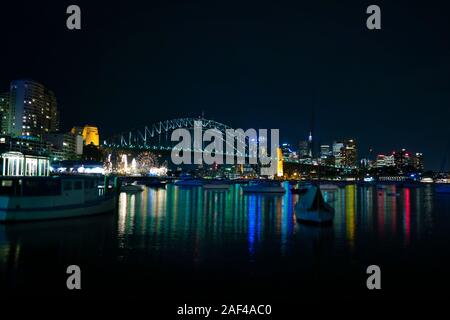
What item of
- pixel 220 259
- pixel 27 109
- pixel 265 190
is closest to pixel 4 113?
pixel 27 109

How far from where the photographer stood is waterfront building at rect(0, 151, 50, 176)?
43938 millimetres

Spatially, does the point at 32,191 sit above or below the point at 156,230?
above

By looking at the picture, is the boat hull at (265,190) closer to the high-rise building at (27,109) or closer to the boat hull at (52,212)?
the boat hull at (52,212)

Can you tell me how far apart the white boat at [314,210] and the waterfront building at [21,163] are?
100ft

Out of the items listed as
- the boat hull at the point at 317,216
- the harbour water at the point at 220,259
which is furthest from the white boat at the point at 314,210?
the harbour water at the point at 220,259

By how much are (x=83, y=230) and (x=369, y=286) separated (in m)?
13.8

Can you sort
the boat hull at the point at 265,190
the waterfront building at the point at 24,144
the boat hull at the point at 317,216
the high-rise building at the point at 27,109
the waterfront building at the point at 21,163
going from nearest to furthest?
the boat hull at the point at 317,216 → the waterfront building at the point at 21,163 → the boat hull at the point at 265,190 → the waterfront building at the point at 24,144 → the high-rise building at the point at 27,109

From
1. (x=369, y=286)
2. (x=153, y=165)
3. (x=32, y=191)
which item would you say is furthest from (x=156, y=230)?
(x=153, y=165)

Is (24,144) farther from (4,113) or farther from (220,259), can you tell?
(220,259)

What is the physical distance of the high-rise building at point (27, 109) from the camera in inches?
5123

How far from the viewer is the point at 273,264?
1409 cm
